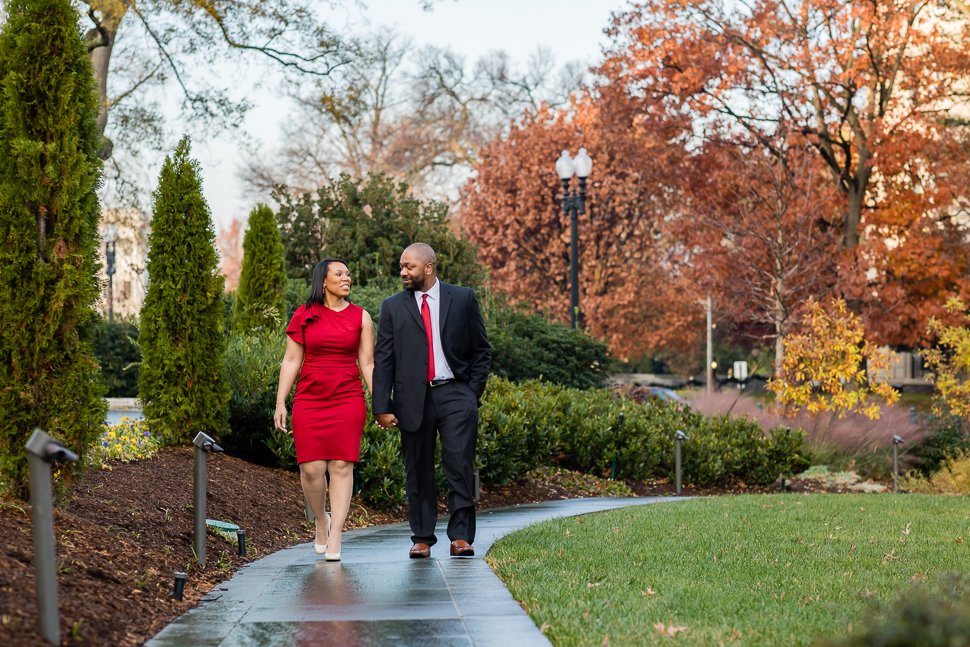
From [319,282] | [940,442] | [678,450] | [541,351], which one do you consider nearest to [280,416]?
[319,282]

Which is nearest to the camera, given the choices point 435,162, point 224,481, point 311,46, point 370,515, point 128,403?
point 224,481

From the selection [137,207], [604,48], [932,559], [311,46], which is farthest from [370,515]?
[604,48]

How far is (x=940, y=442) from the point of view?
53.1 ft

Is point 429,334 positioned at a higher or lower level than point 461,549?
higher

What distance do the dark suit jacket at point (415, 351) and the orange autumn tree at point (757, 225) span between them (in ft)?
47.2

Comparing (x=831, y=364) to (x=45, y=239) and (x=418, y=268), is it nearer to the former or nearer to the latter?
(x=418, y=268)

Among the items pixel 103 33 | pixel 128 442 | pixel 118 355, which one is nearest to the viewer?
pixel 128 442

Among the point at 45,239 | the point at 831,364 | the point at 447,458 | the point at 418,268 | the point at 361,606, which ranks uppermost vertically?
the point at 45,239

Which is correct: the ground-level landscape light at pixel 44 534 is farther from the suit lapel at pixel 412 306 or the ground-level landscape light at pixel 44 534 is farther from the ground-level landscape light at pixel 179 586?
the suit lapel at pixel 412 306

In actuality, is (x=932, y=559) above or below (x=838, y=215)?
below

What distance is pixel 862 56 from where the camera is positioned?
827 inches

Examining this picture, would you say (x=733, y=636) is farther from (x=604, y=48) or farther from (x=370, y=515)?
(x=604, y=48)

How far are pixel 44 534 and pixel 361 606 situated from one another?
1577mm

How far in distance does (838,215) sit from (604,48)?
23.0 feet
